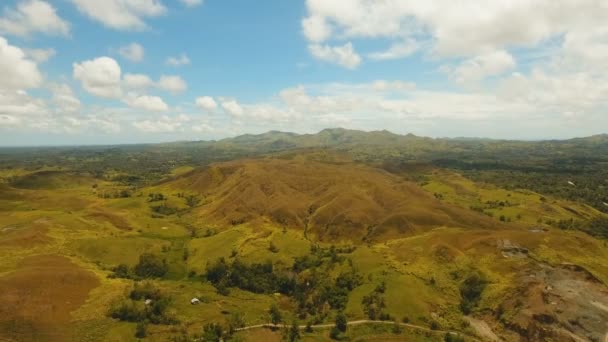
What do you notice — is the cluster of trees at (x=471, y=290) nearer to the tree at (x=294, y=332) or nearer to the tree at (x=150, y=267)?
the tree at (x=294, y=332)

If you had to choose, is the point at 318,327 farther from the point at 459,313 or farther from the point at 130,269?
the point at 130,269

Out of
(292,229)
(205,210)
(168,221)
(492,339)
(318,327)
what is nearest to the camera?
(492,339)

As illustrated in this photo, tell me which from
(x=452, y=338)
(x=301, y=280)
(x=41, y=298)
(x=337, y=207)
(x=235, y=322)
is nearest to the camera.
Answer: (x=452, y=338)

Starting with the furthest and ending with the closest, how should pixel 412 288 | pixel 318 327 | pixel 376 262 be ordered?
pixel 376 262, pixel 412 288, pixel 318 327

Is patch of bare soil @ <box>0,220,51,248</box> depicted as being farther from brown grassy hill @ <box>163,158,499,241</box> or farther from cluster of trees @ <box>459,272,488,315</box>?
cluster of trees @ <box>459,272,488,315</box>

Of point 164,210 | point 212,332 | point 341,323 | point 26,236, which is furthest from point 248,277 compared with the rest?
point 164,210

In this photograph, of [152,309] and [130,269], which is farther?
[130,269]

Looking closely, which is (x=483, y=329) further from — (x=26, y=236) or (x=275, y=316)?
(x=26, y=236)

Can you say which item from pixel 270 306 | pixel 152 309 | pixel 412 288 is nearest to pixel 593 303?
pixel 412 288
